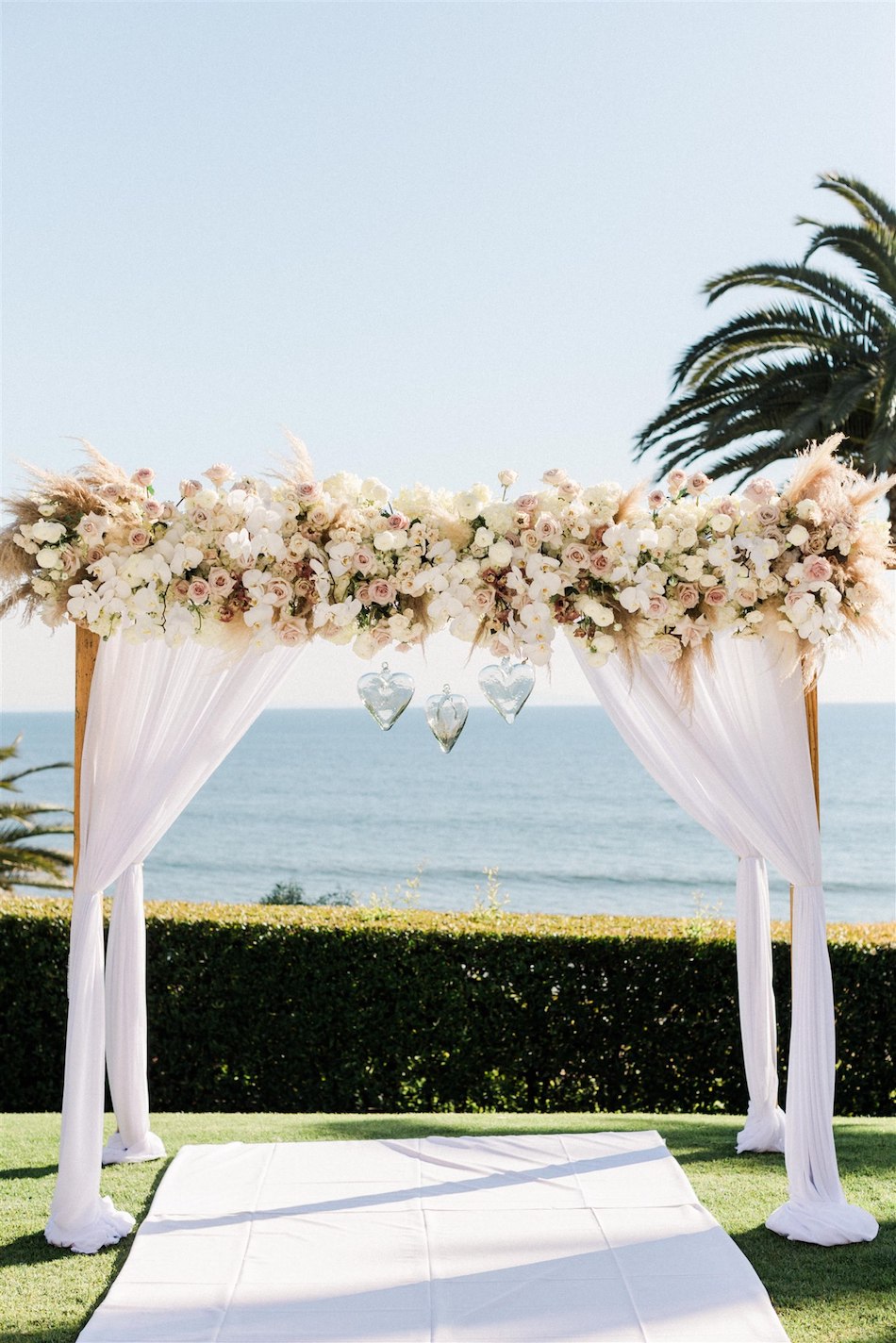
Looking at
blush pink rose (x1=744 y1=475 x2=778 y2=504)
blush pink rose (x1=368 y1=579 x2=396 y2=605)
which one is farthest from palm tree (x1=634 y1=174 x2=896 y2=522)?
blush pink rose (x1=368 y1=579 x2=396 y2=605)

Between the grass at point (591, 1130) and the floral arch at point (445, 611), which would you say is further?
the floral arch at point (445, 611)

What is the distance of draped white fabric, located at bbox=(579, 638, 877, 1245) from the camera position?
4461 mm

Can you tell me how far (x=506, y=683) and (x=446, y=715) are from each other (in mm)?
294

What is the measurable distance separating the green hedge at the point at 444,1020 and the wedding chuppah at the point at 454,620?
208cm

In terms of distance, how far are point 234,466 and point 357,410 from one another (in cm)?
3305

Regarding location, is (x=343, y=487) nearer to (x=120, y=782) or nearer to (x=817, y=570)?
(x=120, y=782)

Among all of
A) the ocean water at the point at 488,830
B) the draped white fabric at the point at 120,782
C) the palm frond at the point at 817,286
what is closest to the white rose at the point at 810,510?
the draped white fabric at the point at 120,782

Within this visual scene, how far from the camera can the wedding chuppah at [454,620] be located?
436 cm

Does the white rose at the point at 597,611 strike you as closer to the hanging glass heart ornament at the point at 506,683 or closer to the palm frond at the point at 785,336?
the hanging glass heart ornament at the point at 506,683

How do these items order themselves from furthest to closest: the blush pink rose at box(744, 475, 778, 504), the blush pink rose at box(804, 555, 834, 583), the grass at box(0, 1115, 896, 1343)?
the blush pink rose at box(744, 475, 778, 504), the blush pink rose at box(804, 555, 834, 583), the grass at box(0, 1115, 896, 1343)

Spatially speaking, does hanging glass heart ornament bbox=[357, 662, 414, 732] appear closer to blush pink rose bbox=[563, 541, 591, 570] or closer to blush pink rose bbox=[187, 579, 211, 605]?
blush pink rose bbox=[187, 579, 211, 605]

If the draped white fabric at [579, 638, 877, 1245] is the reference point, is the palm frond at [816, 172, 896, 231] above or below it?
above

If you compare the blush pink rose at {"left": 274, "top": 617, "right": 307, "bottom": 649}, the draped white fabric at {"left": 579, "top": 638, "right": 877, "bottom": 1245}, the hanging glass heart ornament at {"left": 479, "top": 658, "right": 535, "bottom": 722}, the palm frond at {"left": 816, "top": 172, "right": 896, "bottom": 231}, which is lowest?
the draped white fabric at {"left": 579, "top": 638, "right": 877, "bottom": 1245}

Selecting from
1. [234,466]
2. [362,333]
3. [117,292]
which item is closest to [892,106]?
[234,466]
